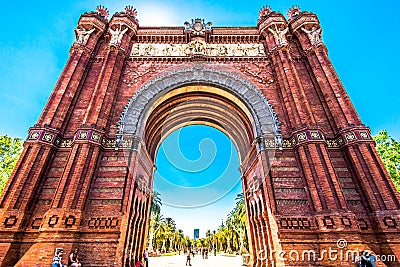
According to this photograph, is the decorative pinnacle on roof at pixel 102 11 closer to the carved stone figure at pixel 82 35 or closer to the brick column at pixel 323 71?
the carved stone figure at pixel 82 35

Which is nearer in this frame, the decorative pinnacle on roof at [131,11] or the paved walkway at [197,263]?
the decorative pinnacle on roof at [131,11]

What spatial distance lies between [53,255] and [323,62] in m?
14.9

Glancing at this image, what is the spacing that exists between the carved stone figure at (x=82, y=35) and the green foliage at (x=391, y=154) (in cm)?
2279

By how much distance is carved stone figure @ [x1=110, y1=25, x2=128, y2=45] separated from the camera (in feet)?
42.1

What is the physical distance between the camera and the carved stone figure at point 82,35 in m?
12.8

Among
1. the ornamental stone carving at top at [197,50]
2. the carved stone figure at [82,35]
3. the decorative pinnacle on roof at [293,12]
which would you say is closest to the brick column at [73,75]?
the carved stone figure at [82,35]

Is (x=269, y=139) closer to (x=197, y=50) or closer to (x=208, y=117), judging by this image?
(x=208, y=117)

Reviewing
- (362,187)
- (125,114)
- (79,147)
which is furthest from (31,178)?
(362,187)

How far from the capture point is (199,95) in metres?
13.3

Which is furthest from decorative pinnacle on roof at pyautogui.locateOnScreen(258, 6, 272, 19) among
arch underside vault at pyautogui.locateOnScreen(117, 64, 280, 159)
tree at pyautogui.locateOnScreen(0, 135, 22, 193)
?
tree at pyautogui.locateOnScreen(0, 135, 22, 193)

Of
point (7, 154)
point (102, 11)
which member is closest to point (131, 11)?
point (102, 11)

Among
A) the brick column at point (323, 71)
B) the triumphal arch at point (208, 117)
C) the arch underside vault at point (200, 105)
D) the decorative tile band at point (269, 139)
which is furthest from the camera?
the arch underside vault at point (200, 105)

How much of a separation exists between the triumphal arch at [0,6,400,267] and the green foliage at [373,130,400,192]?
9.99 meters

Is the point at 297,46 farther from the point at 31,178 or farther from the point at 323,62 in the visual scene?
A: the point at 31,178
